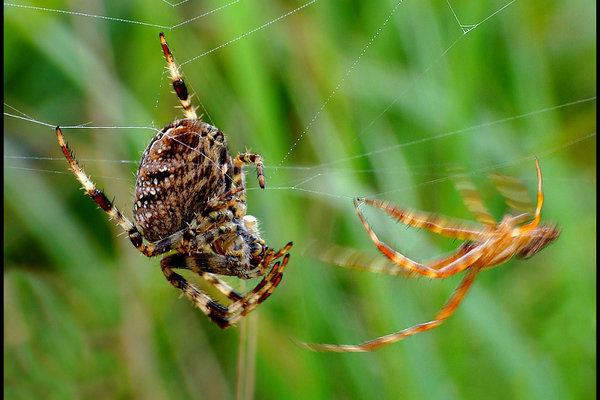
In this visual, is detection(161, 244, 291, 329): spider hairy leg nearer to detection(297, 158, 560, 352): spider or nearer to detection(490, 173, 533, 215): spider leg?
detection(297, 158, 560, 352): spider

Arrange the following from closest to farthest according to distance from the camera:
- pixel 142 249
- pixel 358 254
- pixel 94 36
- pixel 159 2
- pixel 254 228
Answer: pixel 358 254
pixel 142 249
pixel 254 228
pixel 159 2
pixel 94 36

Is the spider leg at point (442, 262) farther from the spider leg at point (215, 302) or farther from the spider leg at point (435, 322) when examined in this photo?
the spider leg at point (215, 302)

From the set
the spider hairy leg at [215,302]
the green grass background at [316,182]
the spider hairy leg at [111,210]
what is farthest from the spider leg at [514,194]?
the spider hairy leg at [111,210]

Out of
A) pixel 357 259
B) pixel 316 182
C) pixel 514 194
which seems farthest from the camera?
pixel 316 182

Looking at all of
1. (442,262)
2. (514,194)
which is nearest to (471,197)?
(514,194)

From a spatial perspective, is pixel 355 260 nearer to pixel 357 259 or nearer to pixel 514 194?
pixel 357 259

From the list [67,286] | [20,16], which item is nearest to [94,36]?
[20,16]

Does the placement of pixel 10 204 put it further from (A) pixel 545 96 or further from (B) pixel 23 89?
(A) pixel 545 96
